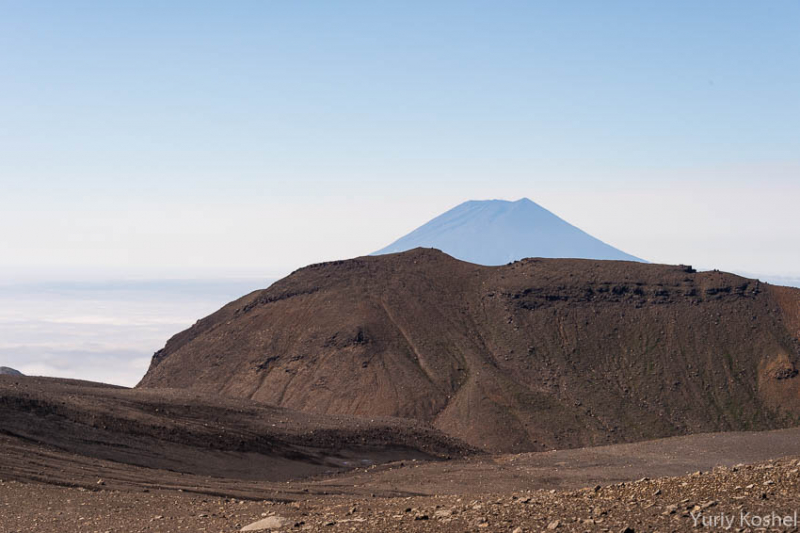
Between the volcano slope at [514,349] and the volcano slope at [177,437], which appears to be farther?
the volcano slope at [514,349]

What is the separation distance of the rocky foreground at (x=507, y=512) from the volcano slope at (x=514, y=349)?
42.9 m

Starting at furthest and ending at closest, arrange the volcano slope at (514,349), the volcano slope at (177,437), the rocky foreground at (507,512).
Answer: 1. the volcano slope at (514,349)
2. the volcano slope at (177,437)
3. the rocky foreground at (507,512)

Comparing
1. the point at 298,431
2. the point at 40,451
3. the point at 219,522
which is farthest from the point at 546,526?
the point at 298,431

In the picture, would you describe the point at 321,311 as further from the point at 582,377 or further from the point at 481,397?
the point at 582,377

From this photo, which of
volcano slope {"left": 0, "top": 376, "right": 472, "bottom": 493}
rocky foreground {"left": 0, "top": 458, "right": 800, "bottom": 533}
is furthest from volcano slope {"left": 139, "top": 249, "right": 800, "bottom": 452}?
rocky foreground {"left": 0, "top": 458, "right": 800, "bottom": 533}

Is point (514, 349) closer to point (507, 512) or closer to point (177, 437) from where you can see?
point (177, 437)

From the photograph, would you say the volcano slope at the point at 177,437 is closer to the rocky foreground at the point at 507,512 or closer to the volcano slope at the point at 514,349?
the rocky foreground at the point at 507,512

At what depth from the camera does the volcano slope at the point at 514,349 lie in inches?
2564

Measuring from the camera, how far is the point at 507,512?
13.0 meters

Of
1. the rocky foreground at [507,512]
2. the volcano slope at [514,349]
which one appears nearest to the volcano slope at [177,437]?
the rocky foreground at [507,512]

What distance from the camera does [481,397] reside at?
215 feet

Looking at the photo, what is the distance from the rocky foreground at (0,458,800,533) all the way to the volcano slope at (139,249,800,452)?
42.9 m

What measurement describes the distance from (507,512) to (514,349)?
203ft

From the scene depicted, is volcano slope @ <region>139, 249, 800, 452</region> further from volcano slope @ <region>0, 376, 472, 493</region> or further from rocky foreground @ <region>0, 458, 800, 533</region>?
rocky foreground @ <region>0, 458, 800, 533</region>
